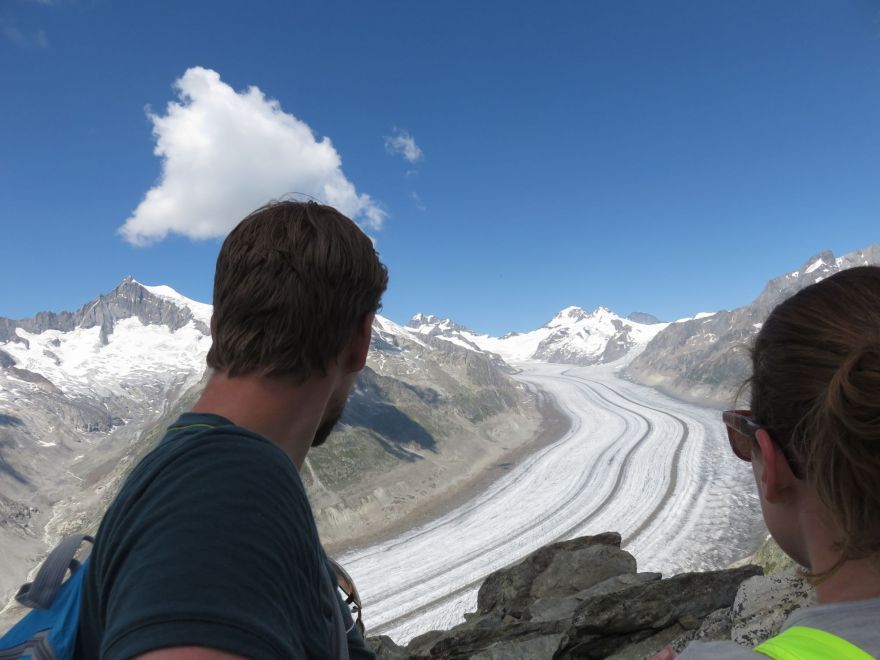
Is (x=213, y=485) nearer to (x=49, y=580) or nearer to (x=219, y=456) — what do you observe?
(x=219, y=456)

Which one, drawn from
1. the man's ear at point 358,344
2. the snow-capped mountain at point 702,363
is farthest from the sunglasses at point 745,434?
the snow-capped mountain at point 702,363

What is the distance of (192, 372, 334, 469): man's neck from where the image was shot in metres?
2.00

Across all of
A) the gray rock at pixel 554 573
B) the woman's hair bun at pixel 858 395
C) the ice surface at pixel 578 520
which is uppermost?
the woman's hair bun at pixel 858 395

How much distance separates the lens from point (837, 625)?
1.64 meters

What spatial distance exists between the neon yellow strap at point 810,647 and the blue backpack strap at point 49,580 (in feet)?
6.97

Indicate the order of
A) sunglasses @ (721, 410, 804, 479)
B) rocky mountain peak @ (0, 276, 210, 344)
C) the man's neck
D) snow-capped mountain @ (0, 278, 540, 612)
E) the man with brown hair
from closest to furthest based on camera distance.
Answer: the man with brown hair → the man's neck → sunglasses @ (721, 410, 804, 479) → snow-capped mountain @ (0, 278, 540, 612) → rocky mountain peak @ (0, 276, 210, 344)

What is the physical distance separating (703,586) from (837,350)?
10006 millimetres

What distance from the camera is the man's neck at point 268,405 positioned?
6.56 ft

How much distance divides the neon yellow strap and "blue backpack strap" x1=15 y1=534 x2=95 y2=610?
6.97 ft

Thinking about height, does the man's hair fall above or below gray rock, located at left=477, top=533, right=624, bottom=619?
above

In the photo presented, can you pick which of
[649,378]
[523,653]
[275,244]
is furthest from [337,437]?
[649,378]

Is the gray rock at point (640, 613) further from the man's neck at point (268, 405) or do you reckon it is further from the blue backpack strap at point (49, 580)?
the blue backpack strap at point (49, 580)

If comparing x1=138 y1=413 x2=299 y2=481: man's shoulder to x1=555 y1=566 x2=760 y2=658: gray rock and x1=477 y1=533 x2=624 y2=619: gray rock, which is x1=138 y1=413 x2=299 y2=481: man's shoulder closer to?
x1=555 y1=566 x2=760 y2=658: gray rock

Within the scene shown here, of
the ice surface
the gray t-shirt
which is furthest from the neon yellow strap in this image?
the ice surface
